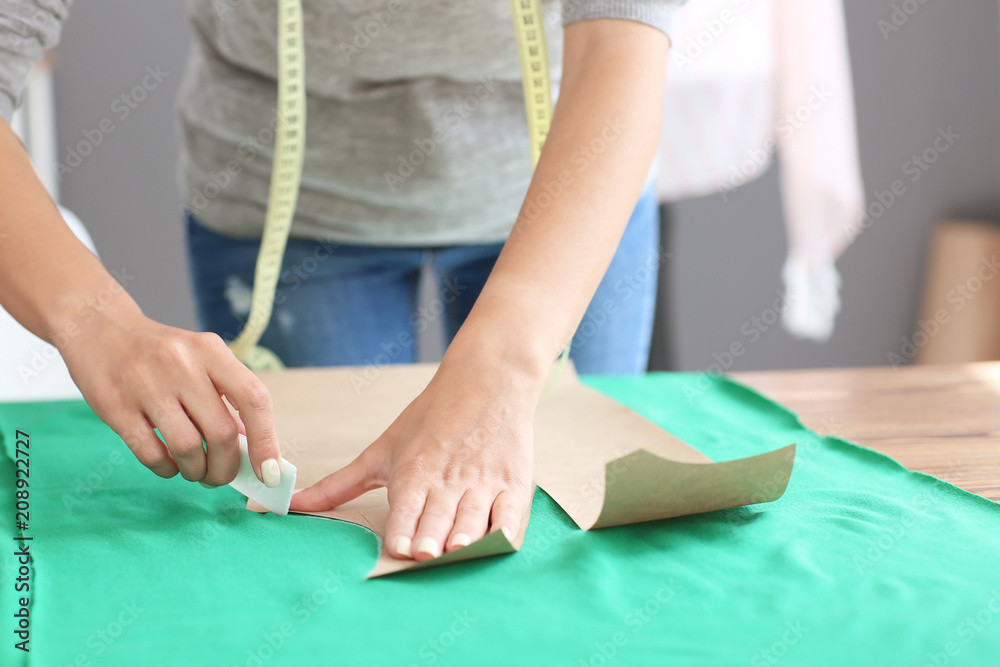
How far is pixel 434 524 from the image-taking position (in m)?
0.63

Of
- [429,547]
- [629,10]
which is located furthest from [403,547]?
[629,10]

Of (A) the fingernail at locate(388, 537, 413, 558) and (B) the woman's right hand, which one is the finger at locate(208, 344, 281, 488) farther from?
(A) the fingernail at locate(388, 537, 413, 558)

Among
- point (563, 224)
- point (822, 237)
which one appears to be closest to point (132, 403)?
point (563, 224)

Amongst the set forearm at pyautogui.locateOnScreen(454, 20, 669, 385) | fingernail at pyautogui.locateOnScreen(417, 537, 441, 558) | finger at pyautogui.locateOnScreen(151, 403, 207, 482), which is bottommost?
fingernail at pyautogui.locateOnScreen(417, 537, 441, 558)

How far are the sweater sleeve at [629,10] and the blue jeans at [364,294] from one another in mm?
415

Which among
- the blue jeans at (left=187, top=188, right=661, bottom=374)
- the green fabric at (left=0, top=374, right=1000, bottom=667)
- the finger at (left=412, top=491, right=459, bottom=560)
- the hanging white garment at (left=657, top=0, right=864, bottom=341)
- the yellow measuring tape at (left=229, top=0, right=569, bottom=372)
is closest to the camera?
the green fabric at (left=0, top=374, right=1000, bottom=667)

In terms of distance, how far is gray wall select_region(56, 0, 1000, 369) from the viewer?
Answer: 8.52ft

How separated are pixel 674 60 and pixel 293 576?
1.63 metres

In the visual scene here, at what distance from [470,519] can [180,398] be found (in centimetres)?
26

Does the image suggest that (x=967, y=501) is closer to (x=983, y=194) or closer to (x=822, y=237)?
(x=822, y=237)

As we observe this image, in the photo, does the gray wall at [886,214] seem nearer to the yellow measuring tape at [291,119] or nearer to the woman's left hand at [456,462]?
the yellow measuring tape at [291,119]

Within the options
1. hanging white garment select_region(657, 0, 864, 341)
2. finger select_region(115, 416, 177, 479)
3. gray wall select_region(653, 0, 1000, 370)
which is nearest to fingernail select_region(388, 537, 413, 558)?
finger select_region(115, 416, 177, 479)

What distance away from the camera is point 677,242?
3.05 m

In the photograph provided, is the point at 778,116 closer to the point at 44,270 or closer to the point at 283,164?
the point at 283,164
